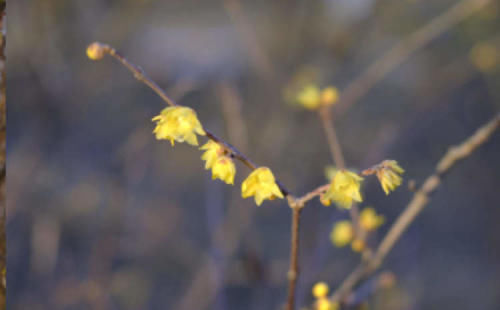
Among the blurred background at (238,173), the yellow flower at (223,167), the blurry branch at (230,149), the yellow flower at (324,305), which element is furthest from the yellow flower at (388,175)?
the blurred background at (238,173)

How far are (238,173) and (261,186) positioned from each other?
66.5 inches

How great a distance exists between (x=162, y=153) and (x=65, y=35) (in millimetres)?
1642

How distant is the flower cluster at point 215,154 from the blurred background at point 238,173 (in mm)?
1014

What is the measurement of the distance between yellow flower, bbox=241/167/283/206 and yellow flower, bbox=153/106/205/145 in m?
0.15

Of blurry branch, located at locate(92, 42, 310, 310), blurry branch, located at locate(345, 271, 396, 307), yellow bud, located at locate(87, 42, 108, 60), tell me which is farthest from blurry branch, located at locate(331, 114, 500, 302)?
yellow bud, located at locate(87, 42, 108, 60)

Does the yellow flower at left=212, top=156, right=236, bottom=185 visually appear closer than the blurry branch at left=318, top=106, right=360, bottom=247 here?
Yes

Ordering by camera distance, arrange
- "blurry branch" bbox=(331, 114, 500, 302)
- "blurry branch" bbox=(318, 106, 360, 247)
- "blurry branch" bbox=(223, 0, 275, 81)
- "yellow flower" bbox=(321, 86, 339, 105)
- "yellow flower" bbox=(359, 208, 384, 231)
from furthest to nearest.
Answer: "blurry branch" bbox=(223, 0, 275, 81)
"yellow flower" bbox=(359, 208, 384, 231)
"yellow flower" bbox=(321, 86, 339, 105)
"blurry branch" bbox=(318, 106, 360, 247)
"blurry branch" bbox=(331, 114, 500, 302)

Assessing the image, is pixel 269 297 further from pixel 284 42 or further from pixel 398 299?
pixel 284 42

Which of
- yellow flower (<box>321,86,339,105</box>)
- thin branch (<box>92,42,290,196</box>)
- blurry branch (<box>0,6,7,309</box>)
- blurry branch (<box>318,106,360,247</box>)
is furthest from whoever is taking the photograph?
yellow flower (<box>321,86,339,105</box>)

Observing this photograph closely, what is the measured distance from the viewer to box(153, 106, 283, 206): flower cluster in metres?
0.88

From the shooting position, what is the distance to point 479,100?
4.19 meters

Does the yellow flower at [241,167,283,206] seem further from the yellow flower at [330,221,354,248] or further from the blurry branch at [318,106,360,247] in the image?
the yellow flower at [330,221,354,248]

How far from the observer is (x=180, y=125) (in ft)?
2.91

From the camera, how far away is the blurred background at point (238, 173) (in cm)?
252
